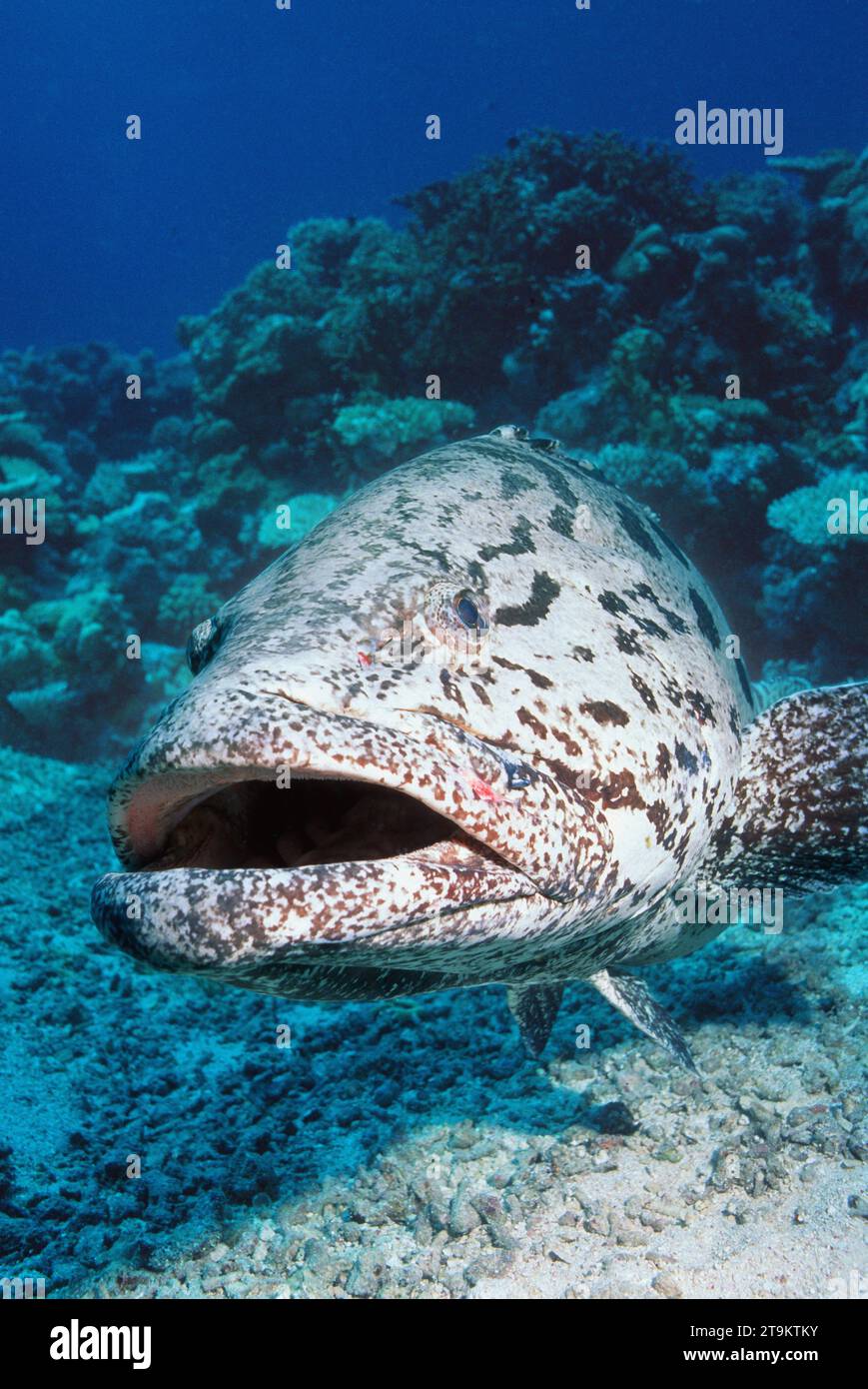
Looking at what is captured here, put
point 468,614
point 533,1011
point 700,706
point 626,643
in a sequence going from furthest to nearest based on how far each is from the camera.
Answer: point 533,1011
point 700,706
point 626,643
point 468,614

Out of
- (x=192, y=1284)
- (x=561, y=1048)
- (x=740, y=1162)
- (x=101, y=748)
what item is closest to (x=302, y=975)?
(x=192, y=1284)

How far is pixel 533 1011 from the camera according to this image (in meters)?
3.85

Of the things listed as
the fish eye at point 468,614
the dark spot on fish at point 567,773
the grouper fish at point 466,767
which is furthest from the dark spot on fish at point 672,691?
the fish eye at point 468,614

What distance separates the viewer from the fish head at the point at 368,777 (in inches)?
72.1

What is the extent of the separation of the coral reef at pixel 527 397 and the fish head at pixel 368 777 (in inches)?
272

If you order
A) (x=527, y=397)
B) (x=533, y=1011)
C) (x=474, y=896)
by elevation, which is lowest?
(x=533, y=1011)

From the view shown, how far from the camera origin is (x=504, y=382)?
12070mm

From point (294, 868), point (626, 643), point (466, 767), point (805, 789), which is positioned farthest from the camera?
point (805, 789)

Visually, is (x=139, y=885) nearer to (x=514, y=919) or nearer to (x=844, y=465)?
(x=514, y=919)

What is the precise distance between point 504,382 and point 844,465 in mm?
4826

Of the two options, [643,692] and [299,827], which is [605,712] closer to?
[643,692]

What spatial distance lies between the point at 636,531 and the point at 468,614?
165 cm

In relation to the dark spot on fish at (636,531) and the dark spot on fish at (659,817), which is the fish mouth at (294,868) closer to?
the dark spot on fish at (659,817)

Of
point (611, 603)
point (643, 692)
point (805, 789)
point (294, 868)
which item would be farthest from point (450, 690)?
point (805, 789)
